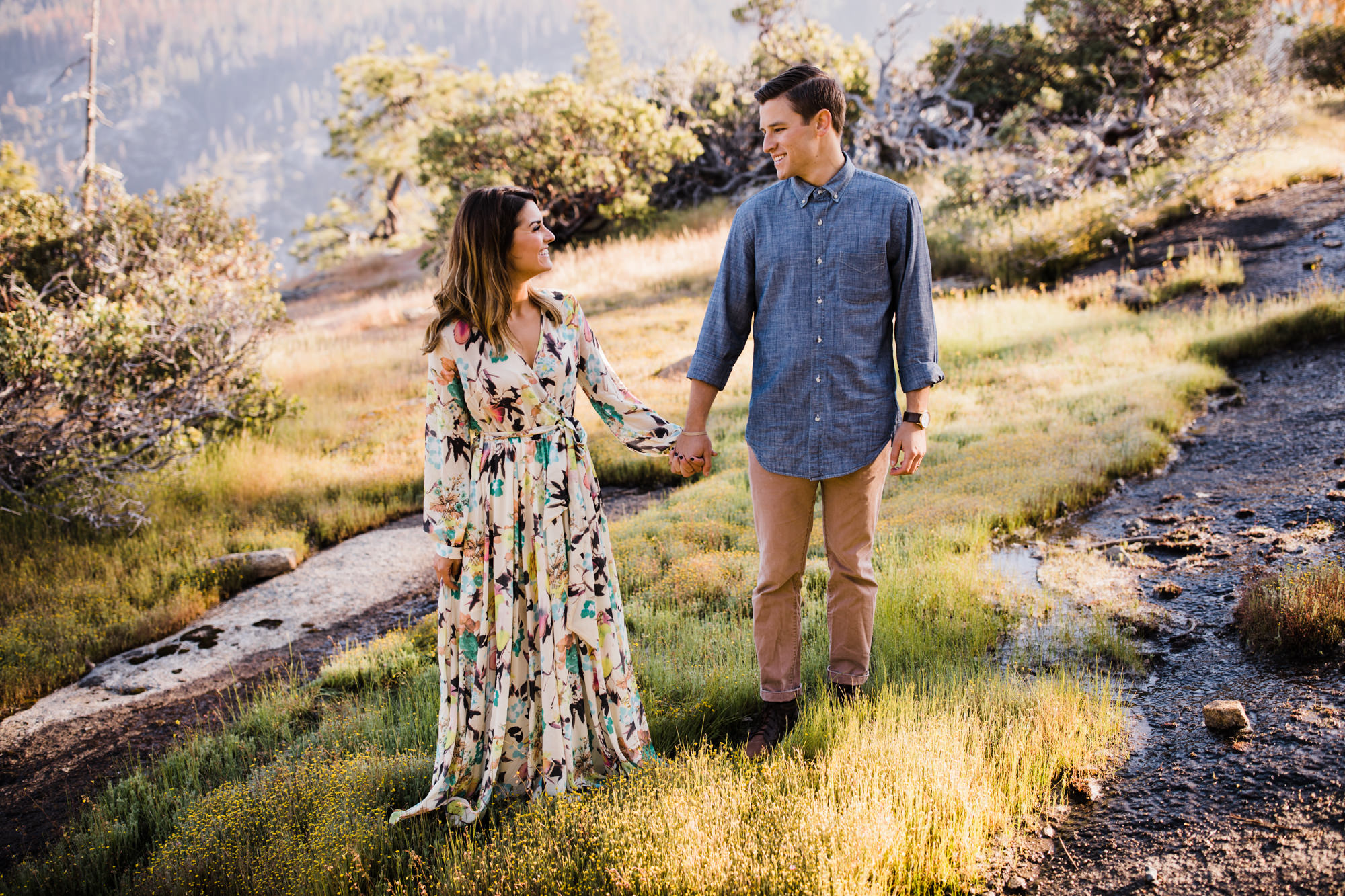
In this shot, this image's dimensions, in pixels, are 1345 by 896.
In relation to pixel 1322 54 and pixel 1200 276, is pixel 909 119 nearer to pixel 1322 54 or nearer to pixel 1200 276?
pixel 1200 276

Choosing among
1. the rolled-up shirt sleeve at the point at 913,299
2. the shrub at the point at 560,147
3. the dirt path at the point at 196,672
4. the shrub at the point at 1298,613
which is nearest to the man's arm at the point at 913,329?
the rolled-up shirt sleeve at the point at 913,299

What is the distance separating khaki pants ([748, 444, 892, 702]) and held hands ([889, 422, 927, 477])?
0.11 metres

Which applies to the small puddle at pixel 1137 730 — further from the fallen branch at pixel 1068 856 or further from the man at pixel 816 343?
the man at pixel 816 343

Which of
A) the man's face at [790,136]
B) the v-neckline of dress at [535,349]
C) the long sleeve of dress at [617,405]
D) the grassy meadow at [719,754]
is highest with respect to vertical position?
the man's face at [790,136]

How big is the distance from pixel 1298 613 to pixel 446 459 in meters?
3.59

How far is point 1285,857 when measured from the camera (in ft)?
7.72

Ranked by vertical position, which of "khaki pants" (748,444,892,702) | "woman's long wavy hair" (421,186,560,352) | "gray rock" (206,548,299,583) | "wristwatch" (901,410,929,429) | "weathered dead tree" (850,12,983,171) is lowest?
"gray rock" (206,548,299,583)

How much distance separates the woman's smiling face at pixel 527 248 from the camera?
116 inches

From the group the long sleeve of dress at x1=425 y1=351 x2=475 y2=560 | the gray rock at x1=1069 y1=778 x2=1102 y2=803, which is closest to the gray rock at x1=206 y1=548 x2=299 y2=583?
the long sleeve of dress at x1=425 y1=351 x2=475 y2=560

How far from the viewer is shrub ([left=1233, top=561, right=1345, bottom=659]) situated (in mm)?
3396

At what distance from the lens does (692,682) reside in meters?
3.87

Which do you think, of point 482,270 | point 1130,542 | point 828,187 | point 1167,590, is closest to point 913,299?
point 828,187

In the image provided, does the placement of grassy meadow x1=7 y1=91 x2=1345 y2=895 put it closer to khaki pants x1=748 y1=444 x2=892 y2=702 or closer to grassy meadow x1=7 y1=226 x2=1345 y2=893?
grassy meadow x1=7 y1=226 x2=1345 y2=893

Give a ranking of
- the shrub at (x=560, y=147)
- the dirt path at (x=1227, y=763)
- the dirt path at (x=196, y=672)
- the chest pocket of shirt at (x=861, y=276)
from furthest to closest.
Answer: the shrub at (x=560, y=147)
the dirt path at (x=196, y=672)
the chest pocket of shirt at (x=861, y=276)
the dirt path at (x=1227, y=763)
